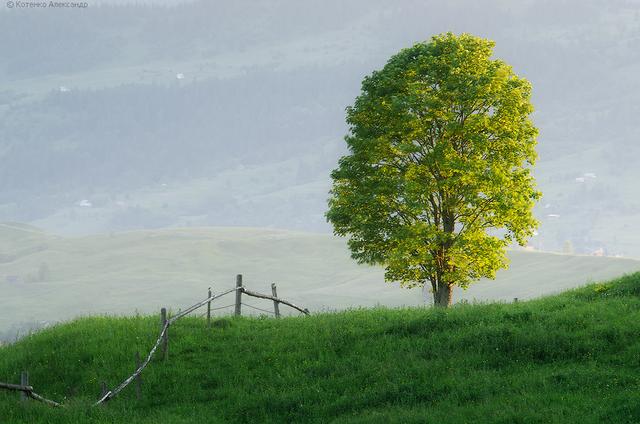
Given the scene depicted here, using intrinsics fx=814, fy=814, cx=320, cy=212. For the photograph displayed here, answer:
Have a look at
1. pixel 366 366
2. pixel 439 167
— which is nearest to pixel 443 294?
pixel 439 167

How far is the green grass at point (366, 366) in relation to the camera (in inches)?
1001

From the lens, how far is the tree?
42.8 meters

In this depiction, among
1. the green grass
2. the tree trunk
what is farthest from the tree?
the green grass

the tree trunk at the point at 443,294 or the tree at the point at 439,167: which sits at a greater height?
the tree at the point at 439,167

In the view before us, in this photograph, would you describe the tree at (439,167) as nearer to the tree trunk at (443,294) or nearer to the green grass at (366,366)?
the tree trunk at (443,294)

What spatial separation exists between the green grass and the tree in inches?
225

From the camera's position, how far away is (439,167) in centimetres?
4288

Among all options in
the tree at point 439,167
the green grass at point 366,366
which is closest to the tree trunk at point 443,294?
the tree at point 439,167

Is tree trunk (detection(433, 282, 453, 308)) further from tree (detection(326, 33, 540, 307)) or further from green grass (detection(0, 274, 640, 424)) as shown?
green grass (detection(0, 274, 640, 424))

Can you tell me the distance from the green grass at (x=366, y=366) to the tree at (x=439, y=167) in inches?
225

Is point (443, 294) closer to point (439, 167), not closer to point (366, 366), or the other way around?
point (439, 167)

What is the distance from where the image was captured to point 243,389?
96.1ft

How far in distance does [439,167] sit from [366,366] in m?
15.9

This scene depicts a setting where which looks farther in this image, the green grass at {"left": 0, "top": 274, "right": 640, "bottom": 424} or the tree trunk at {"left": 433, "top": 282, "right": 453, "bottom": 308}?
the tree trunk at {"left": 433, "top": 282, "right": 453, "bottom": 308}
